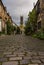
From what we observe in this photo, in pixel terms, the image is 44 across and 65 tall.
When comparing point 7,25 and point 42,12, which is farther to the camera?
point 7,25

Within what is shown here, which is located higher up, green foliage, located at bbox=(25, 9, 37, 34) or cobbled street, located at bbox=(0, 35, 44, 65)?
green foliage, located at bbox=(25, 9, 37, 34)

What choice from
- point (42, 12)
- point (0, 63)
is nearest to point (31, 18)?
point (42, 12)

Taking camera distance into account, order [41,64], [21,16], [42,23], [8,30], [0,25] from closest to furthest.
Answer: [41,64]
[42,23]
[0,25]
[8,30]
[21,16]

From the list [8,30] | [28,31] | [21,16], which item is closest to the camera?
[28,31]

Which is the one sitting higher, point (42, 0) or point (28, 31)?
point (42, 0)

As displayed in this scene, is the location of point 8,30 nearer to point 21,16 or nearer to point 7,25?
point 7,25

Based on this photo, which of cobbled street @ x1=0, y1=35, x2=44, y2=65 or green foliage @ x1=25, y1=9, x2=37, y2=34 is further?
green foliage @ x1=25, y1=9, x2=37, y2=34

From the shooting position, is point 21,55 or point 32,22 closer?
point 21,55

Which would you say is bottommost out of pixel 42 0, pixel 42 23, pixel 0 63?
pixel 0 63

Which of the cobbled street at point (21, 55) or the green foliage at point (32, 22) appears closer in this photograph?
the cobbled street at point (21, 55)

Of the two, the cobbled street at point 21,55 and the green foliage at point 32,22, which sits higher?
the green foliage at point 32,22

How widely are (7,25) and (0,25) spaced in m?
8.20

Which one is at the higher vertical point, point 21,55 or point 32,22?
point 32,22

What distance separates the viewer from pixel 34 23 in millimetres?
36156
